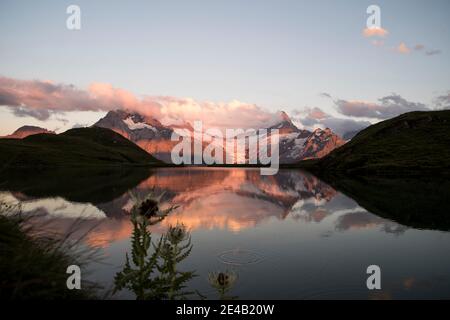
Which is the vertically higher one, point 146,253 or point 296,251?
point 146,253

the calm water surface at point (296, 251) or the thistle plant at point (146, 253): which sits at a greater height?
the thistle plant at point (146, 253)

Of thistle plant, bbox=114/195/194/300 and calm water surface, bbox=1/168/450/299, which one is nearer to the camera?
thistle plant, bbox=114/195/194/300

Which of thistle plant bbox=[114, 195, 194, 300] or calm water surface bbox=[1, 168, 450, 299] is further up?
thistle plant bbox=[114, 195, 194, 300]

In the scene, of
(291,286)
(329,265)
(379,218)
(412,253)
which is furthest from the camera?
(379,218)

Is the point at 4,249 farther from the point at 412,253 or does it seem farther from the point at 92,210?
the point at 92,210

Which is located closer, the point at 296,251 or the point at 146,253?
the point at 146,253

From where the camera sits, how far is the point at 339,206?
45125 millimetres

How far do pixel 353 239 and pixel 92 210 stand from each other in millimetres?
24982

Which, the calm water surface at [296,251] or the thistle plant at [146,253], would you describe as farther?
the calm water surface at [296,251]
